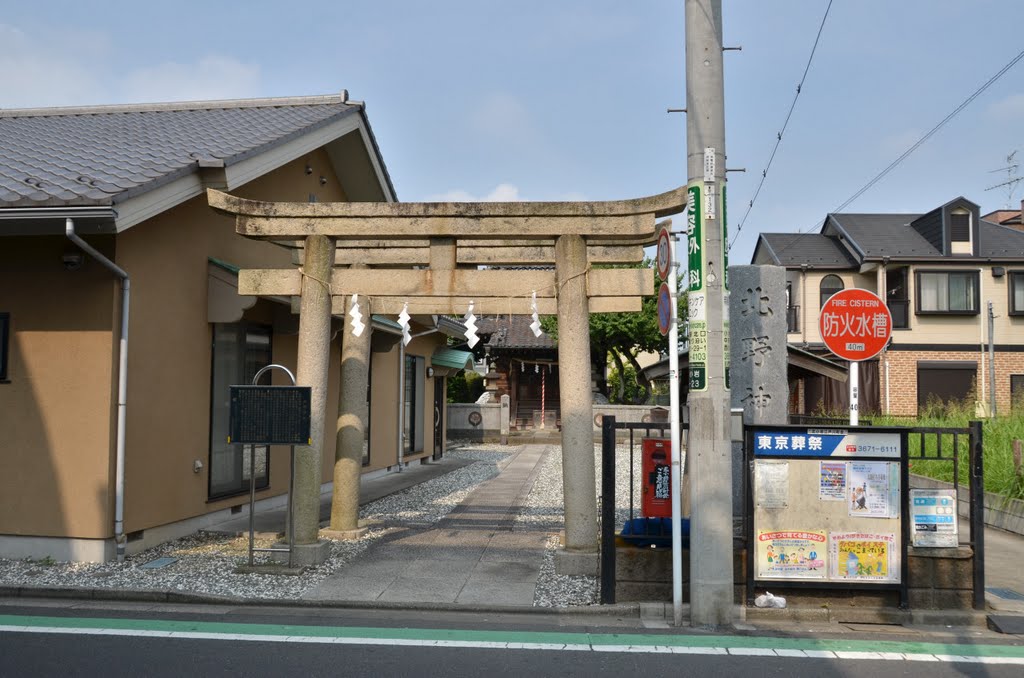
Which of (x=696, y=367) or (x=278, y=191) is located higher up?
(x=278, y=191)

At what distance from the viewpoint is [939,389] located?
26.6 meters

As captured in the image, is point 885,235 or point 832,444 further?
point 885,235

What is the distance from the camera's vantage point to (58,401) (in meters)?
8.26

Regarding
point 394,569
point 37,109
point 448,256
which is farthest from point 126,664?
point 37,109

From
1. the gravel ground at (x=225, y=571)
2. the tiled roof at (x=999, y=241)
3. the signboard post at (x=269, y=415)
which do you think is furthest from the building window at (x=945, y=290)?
the signboard post at (x=269, y=415)

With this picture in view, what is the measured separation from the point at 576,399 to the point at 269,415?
3.19 m

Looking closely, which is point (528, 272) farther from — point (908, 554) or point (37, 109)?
point (37, 109)

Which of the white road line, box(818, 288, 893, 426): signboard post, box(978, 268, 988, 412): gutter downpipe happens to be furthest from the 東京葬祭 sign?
box(978, 268, 988, 412): gutter downpipe

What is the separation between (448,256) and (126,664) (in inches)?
195

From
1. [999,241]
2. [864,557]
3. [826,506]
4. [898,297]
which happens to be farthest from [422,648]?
[999,241]

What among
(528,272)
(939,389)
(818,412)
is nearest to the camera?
(528,272)

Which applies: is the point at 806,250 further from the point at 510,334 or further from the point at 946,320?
the point at 510,334

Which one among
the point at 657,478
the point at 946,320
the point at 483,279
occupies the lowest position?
the point at 657,478

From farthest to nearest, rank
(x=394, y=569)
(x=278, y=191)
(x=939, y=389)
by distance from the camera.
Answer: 1. (x=939, y=389)
2. (x=278, y=191)
3. (x=394, y=569)
